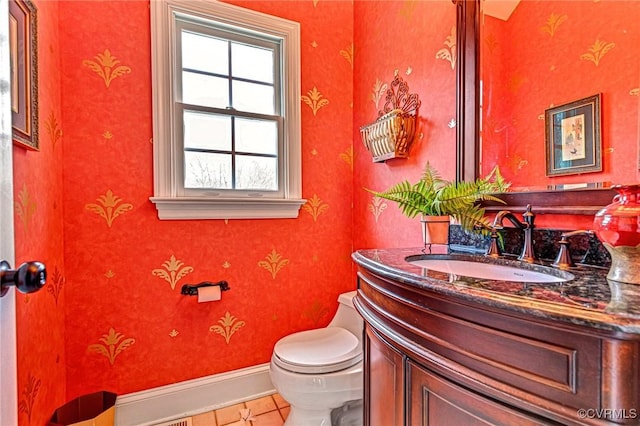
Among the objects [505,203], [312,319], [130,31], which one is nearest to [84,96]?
[130,31]

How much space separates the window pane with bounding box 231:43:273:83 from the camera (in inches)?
71.1

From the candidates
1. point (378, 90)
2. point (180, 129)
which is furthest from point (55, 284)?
point (378, 90)

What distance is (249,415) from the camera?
5.39 feet

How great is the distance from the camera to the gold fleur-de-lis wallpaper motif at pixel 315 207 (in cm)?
194

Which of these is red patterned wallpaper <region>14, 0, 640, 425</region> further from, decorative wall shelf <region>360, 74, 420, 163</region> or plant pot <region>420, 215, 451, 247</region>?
plant pot <region>420, 215, 451, 247</region>

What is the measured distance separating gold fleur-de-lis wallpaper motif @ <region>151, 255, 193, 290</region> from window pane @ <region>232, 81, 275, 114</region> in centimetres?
96

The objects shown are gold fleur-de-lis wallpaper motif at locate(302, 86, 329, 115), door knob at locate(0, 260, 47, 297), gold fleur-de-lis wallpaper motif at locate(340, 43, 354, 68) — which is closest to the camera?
Result: door knob at locate(0, 260, 47, 297)

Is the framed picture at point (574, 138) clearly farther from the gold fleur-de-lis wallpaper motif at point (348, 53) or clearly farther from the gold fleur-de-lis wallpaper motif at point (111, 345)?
the gold fleur-de-lis wallpaper motif at point (111, 345)

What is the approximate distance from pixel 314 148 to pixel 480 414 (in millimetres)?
1634

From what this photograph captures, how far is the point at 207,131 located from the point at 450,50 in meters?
1.31

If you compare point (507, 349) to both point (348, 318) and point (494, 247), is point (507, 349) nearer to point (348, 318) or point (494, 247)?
point (494, 247)

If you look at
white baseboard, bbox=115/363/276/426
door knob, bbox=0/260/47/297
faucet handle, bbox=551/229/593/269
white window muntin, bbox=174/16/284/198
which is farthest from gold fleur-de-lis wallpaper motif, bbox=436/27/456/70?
white baseboard, bbox=115/363/276/426

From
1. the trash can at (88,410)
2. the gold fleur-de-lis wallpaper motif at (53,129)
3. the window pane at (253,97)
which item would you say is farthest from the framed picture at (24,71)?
the trash can at (88,410)

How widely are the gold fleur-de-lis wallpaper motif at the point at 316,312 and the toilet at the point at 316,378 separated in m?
0.49
